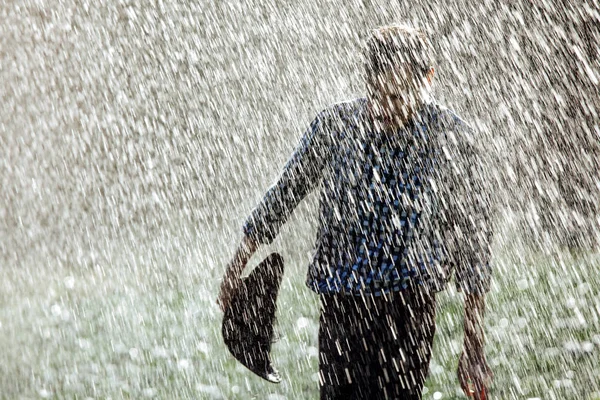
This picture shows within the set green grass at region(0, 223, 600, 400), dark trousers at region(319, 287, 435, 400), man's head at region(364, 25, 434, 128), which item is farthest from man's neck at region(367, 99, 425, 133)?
green grass at region(0, 223, 600, 400)

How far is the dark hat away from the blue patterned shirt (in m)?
0.21

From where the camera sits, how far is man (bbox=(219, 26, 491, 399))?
7.41 ft

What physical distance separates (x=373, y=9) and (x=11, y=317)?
599 centimetres

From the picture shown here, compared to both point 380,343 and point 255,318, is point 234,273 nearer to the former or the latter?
point 255,318

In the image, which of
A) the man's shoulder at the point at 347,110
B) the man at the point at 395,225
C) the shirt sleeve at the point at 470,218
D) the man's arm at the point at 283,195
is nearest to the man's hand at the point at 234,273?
the man's arm at the point at 283,195

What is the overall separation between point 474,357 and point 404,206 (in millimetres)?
508

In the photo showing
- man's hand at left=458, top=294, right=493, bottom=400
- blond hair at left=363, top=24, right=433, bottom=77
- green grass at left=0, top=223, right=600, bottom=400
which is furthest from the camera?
green grass at left=0, top=223, right=600, bottom=400

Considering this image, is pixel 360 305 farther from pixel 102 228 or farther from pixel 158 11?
pixel 158 11

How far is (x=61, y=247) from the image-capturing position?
342 inches

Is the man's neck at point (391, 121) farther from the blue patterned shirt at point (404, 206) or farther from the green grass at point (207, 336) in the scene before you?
the green grass at point (207, 336)

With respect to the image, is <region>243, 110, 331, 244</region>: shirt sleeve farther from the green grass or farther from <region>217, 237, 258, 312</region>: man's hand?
the green grass

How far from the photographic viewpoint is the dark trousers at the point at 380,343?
2.32m

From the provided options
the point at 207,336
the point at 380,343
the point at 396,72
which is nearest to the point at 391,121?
the point at 396,72

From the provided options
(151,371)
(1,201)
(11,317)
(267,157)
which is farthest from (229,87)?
(151,371)
